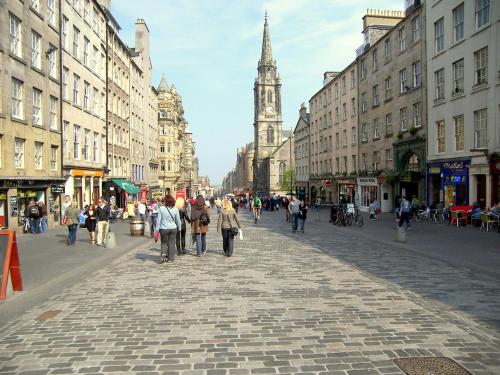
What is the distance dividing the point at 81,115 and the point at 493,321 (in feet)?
97.9

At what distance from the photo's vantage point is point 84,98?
32.0m

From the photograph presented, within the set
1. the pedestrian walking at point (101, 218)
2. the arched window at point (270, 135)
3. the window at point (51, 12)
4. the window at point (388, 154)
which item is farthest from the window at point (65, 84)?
the arched window at point (270, 135)

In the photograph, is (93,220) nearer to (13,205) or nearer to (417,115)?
(13,205)

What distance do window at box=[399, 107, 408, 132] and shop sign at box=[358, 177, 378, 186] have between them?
5732 mm

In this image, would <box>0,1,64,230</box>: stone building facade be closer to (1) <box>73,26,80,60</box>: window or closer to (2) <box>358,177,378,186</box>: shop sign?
(1) <box>73,26,80,60</box>: window

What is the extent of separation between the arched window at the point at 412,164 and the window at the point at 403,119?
6.97 feet

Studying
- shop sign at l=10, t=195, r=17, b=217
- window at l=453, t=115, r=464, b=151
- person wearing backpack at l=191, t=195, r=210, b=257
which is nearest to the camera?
person wearing backpack at l=191, t=195, r=210, b=257

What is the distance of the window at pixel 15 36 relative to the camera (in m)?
21.1

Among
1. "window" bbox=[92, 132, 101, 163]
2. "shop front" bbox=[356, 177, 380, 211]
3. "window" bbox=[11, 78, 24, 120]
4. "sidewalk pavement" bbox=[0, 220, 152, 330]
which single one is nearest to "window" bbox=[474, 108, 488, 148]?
"shop front" bbox=[356, 177, 380, 211]

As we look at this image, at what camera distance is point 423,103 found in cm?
2856

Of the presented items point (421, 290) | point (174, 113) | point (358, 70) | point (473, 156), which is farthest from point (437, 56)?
point (174, 113)

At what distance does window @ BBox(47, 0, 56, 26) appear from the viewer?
2526 cm

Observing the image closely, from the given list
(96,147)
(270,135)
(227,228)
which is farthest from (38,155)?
(270,135)

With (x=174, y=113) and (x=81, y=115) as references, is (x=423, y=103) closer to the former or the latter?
(x=81, y=115)
